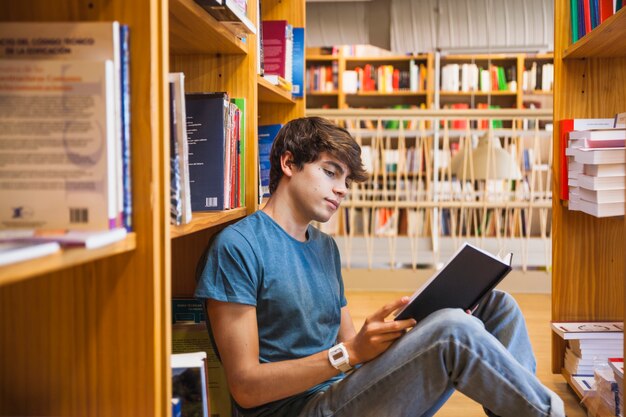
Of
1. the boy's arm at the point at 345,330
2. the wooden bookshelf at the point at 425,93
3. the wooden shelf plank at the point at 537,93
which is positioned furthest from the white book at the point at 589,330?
the wooden shelf plank at the point at 537,93

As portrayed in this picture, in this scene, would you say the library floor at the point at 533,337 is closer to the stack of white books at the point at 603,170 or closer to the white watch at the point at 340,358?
the stack of white books at the point at 603,170

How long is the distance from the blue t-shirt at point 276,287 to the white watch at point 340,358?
0.43 ft

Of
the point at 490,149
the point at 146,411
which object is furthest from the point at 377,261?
the point at 146,411

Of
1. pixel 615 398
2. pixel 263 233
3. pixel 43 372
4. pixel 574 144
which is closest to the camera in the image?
pixel 43 372

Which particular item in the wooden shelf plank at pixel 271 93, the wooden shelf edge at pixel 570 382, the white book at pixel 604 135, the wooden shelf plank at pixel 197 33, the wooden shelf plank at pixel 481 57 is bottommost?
the wooden shelf edge at pixel 570 382

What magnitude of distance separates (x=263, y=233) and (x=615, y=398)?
0.98 meters

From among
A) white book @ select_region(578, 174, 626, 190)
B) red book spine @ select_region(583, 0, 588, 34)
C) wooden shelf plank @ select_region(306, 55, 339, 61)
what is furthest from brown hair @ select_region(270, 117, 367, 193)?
wooden shelf plank @ select_region(306, 55, 339, 61)

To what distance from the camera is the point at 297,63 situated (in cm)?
241

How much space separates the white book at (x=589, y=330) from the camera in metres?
2.00

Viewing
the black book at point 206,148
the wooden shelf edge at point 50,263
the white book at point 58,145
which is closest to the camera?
the wooden shelf edge at point 50,263

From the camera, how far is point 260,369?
3.98 feet

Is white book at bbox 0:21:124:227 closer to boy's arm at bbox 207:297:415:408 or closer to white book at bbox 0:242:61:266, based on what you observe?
white book at bbox 0:242:61:266

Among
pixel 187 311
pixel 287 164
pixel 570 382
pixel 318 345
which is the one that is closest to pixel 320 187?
pixel 287 164

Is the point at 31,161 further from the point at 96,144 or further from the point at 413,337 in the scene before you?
the point at 413,337
